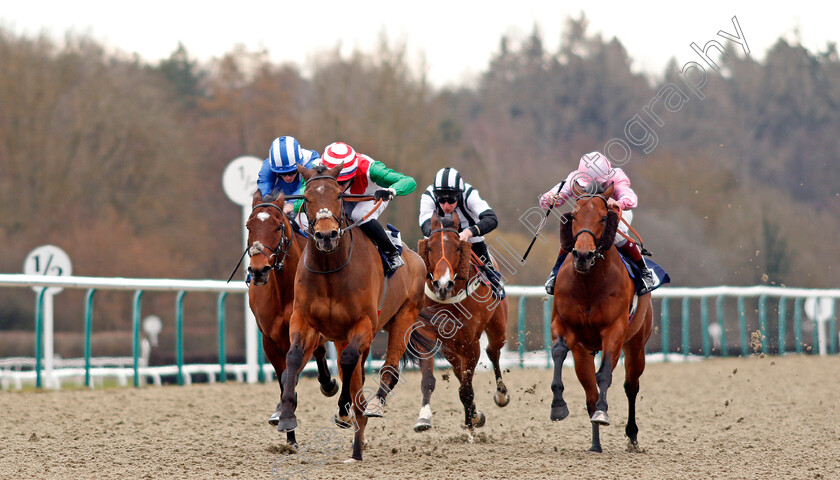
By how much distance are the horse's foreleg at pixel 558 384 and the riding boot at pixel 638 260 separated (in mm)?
810

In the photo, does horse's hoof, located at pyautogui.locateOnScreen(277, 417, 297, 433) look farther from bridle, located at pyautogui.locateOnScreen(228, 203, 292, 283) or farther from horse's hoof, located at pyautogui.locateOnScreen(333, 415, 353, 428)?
bridle, located at pyautogui.locateOnScreen(228, 203, 292, 283)

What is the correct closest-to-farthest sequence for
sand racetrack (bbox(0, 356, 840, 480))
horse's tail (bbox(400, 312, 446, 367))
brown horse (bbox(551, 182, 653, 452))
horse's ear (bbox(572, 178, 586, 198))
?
1. sand racetrack (bbox(0, 356, 840, 480))
2. brown horse (bbox(551, 182, 653, 452))
3. horse's ear (bbox(572, 178, 586, 198))
4. horse's tail (bbox(400, 312, 446, 367))

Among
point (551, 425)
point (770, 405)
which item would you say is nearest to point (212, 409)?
point (551, 425)

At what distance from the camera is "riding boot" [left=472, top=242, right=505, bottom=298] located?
27.5ft

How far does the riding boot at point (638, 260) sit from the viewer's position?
7.45m

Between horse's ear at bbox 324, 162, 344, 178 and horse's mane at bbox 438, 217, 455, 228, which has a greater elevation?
horse's ear at bbox 324, 162, 344, 178

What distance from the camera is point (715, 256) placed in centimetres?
2400

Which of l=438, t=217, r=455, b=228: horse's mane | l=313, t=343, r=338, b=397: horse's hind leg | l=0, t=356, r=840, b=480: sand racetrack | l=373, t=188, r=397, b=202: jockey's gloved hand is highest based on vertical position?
l=373, t=188, r=397, b=202: jockey's gloved hand

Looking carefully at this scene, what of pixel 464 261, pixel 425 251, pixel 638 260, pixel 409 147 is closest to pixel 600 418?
pixel 638 260

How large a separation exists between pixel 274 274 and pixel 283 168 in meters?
0.69

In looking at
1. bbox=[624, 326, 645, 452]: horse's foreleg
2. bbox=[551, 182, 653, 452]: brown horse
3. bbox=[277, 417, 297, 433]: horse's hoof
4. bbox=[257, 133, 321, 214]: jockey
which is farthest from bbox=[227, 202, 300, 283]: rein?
bbox=[624, 326, 645, 452]: horse's foreleg

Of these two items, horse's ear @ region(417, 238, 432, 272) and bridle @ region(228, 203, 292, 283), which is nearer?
bridle @ region(228, 203, 292, 283)

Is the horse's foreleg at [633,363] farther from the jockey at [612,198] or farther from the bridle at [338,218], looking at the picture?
the bridle at [338,218]

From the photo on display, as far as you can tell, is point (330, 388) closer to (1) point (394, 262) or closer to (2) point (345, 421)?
(2) point (345, 421)
